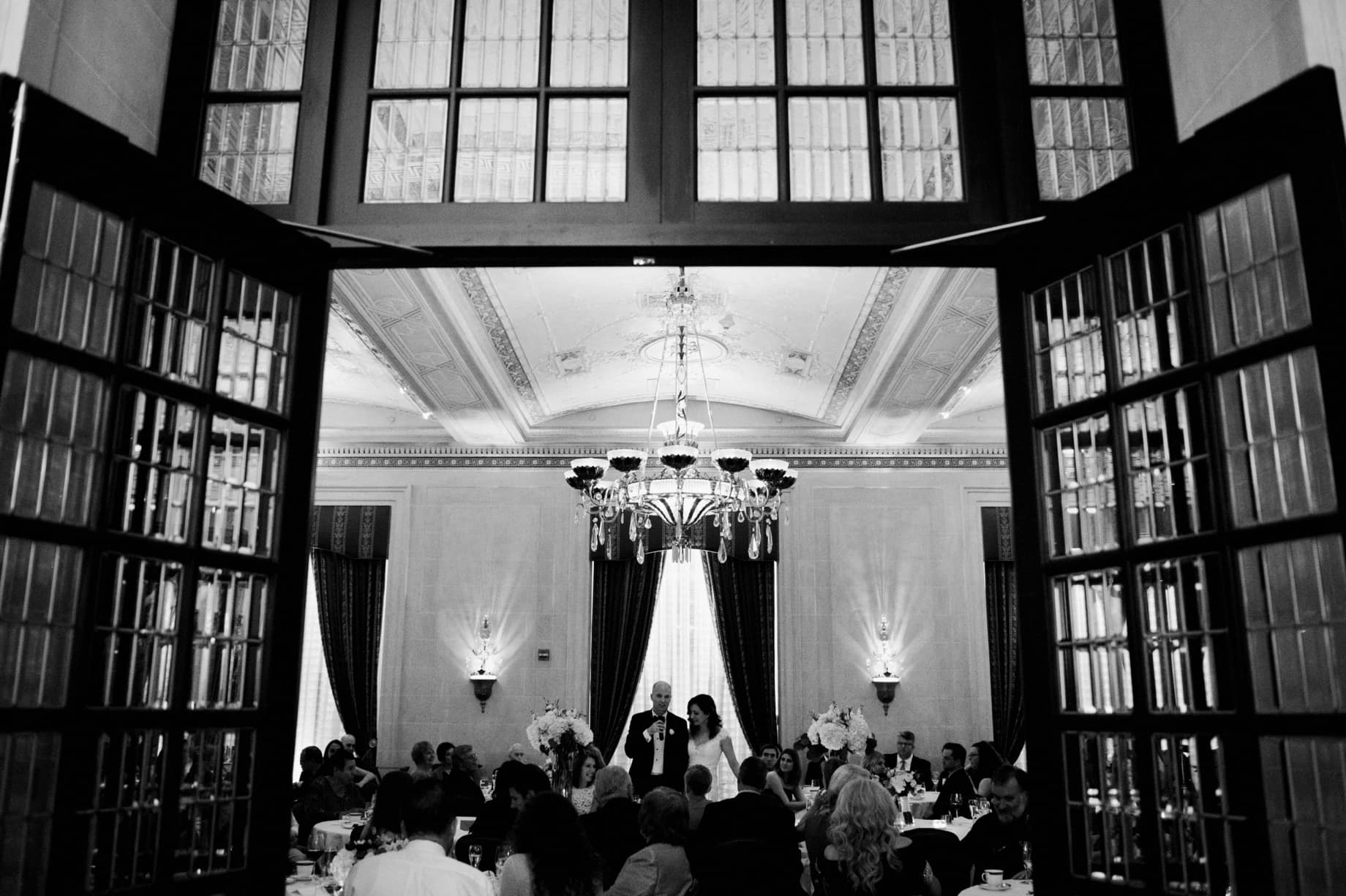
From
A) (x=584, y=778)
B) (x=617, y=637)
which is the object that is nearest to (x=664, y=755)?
(x=584, y=778)

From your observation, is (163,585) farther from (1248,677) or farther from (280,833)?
(1248,677)

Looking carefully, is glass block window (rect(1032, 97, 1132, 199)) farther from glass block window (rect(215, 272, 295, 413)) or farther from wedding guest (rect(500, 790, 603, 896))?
wedding guest (rect(500, 790, 603, 896))

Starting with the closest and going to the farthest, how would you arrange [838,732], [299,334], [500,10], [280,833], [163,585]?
[163,585] < [280,833] < [299,334] < [500,10] < [838,732]

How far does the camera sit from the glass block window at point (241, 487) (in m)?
2.84

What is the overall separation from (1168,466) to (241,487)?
7.79 feet

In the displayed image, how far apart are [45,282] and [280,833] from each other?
152cm

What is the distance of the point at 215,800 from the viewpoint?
9.09ft

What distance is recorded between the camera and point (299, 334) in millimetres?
3156

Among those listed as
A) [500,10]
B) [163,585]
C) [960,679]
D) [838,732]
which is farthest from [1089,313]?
[960,679]

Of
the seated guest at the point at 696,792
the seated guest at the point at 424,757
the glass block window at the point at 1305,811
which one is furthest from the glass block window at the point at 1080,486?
the seated guest at the point at 424,757

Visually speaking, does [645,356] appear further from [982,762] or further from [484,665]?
[982,762]

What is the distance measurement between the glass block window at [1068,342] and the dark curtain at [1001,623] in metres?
9.24

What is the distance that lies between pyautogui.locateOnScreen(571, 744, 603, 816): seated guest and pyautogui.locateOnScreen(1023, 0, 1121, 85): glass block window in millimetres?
5076

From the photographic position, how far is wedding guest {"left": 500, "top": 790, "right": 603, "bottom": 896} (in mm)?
3340
